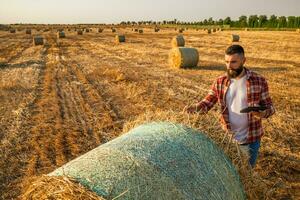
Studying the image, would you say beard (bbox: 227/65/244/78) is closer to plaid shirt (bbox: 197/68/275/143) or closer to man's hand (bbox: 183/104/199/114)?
plaid shirt (bbox: 197/68/275/143)

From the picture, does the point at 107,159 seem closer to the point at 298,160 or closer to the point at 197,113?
the point at 197,113

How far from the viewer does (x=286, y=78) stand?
49.9 feet

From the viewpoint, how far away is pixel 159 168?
335cm

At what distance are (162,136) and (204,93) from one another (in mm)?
8502

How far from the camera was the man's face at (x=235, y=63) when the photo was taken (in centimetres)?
450

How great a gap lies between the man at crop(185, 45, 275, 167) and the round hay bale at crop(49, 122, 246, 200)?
69cm

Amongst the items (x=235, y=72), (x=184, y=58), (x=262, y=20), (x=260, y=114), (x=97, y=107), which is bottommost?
(x=97, y=107)

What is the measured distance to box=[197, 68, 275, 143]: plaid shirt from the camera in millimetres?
4566

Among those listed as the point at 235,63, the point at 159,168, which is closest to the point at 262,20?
the point at 235,63

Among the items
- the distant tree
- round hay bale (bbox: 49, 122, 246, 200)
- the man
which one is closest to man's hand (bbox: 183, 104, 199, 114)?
the man

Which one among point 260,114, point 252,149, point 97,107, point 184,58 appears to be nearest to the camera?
point 260,114

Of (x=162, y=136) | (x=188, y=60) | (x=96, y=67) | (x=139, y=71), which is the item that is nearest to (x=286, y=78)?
(x=188, y=60)

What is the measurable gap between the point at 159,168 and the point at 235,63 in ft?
5.79

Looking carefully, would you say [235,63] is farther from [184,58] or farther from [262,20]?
[262,20]
